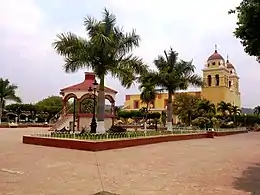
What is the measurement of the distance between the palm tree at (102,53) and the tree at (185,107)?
82.3 feet

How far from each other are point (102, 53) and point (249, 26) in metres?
10.2

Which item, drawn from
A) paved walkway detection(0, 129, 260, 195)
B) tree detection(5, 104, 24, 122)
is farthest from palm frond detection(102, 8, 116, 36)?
tree detection(5, 104, 24, 122)

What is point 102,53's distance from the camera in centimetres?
1662

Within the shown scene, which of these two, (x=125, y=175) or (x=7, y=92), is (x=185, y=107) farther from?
(x=125, y=175)

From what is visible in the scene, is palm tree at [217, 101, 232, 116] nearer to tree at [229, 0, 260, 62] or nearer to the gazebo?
the gazebo

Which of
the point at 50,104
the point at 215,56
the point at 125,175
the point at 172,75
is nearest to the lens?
the point at 125,175

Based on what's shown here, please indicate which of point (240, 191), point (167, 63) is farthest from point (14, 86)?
point (240, 191)

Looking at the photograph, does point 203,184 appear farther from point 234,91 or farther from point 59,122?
point 234,91

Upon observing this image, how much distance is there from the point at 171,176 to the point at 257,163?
4.43m

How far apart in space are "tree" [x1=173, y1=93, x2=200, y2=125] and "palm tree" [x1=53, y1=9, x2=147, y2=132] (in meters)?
25.1

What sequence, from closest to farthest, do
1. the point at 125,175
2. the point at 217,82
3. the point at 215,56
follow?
the point at 125,175, the point at 217,82, the point at 215,56

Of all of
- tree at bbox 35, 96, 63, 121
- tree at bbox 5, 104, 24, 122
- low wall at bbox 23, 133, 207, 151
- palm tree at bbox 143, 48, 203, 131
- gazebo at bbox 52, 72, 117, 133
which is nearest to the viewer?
low wall at bbox 23, 133, 207, 151

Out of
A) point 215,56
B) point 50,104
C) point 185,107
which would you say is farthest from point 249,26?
point 50,104

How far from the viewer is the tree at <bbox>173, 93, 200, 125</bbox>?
136ft
